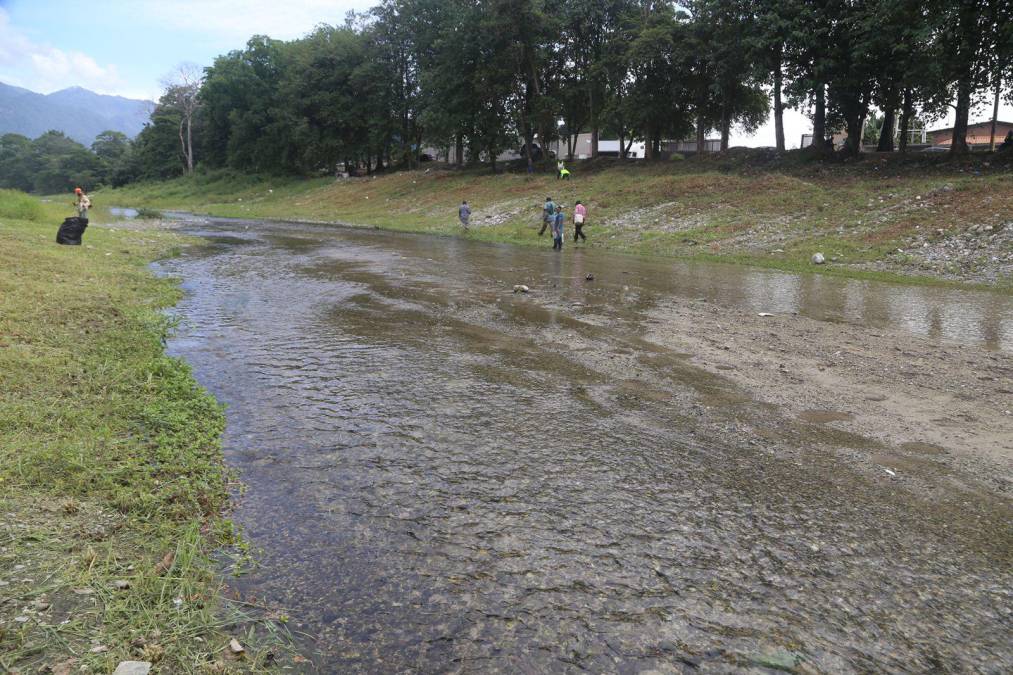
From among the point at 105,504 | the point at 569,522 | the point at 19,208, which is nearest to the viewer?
the point at 105,504

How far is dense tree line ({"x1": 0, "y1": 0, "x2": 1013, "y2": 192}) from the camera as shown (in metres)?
25.7

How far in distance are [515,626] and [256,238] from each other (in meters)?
26.3

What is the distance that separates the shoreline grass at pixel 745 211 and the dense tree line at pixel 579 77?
388 cm

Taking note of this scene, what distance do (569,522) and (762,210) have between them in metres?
23.2

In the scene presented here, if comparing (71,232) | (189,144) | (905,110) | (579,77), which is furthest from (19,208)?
(189,144)

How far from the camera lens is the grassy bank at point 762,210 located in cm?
1795

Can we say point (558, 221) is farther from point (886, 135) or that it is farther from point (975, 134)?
point (975, 134)

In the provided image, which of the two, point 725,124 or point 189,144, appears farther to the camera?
point 189,144

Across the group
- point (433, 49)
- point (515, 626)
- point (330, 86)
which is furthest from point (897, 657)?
point (330, 86)

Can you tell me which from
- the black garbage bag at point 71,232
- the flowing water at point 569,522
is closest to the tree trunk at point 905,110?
the flowing water at point 569,522

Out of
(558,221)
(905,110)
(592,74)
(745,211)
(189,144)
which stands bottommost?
(558,221)

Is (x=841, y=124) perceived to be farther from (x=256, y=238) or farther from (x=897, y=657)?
(x=897, y=657)

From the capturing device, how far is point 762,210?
24.5 meters

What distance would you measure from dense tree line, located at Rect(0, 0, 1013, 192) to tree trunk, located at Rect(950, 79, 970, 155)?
0.07 metres
